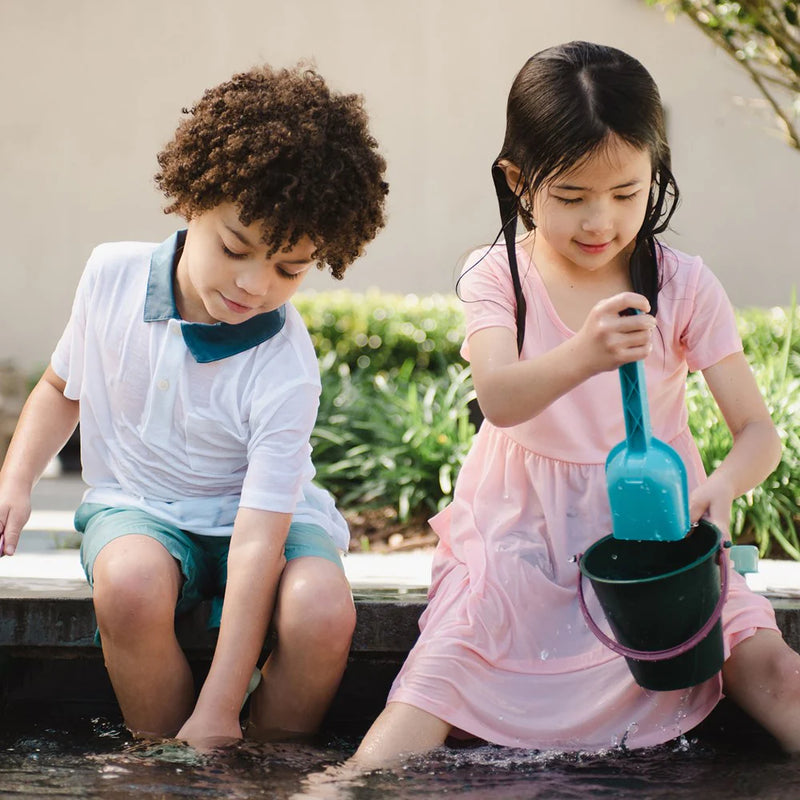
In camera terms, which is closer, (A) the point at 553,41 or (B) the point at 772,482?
(B) the point at 772,482

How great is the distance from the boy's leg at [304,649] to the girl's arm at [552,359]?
450mm

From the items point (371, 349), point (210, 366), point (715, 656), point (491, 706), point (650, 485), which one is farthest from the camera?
point (371, 349)

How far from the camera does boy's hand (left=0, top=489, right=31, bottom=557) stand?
8.02 ft

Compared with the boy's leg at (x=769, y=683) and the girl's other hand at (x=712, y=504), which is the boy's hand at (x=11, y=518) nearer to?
the girl's other hand at (x=712, y=504)

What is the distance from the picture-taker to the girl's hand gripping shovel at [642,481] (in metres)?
1.98

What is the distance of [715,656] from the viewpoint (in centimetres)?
211

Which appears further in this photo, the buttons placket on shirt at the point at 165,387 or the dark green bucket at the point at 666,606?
the buttons placket on shirt at the point at 165,387

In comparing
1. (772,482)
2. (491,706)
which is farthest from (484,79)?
(491,706)

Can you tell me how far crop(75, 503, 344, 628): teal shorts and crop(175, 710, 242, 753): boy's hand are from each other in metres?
0.27

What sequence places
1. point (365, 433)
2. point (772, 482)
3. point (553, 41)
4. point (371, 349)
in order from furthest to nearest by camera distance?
point (553, 41) → point (371, 349) → point (365, 433) → point (772, 482)

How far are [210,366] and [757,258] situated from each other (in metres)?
7.10

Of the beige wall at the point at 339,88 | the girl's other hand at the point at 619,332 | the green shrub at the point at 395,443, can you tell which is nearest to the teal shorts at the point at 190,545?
the girl's other hand at the point at 619,332

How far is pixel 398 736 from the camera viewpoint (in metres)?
2.17

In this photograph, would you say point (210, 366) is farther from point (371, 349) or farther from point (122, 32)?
point (122, 32)
